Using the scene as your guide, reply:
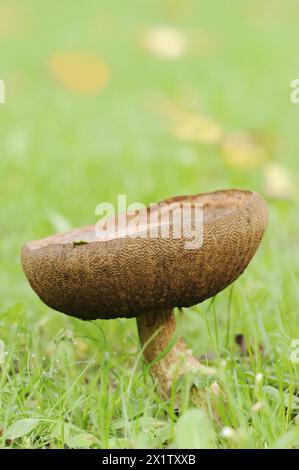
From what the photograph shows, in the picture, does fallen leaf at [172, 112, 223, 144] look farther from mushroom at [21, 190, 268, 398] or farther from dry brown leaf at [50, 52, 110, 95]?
mushroom at [21, 190, 268, 398]

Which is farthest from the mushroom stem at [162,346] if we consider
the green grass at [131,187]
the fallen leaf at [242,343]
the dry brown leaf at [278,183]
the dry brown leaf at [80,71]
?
the dry brown leaf at [80,71]

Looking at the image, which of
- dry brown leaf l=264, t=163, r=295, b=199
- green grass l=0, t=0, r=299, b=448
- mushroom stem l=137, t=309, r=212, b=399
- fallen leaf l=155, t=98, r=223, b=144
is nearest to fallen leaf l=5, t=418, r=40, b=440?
green grass l=0, t=0, r=299, b=448

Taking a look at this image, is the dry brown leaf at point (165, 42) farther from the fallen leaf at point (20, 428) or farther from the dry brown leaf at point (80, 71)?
the fallen leaf at point (20, 428)

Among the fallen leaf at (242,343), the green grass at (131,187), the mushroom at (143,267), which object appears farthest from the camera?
the fallen leaf at (242,343)

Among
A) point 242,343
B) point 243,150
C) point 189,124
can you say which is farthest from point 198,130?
point 242,343

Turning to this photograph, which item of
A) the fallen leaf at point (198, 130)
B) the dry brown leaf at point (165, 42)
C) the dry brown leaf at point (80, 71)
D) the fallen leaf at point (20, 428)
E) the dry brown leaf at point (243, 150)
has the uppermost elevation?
the dry brown leaf at point (165, 42)
